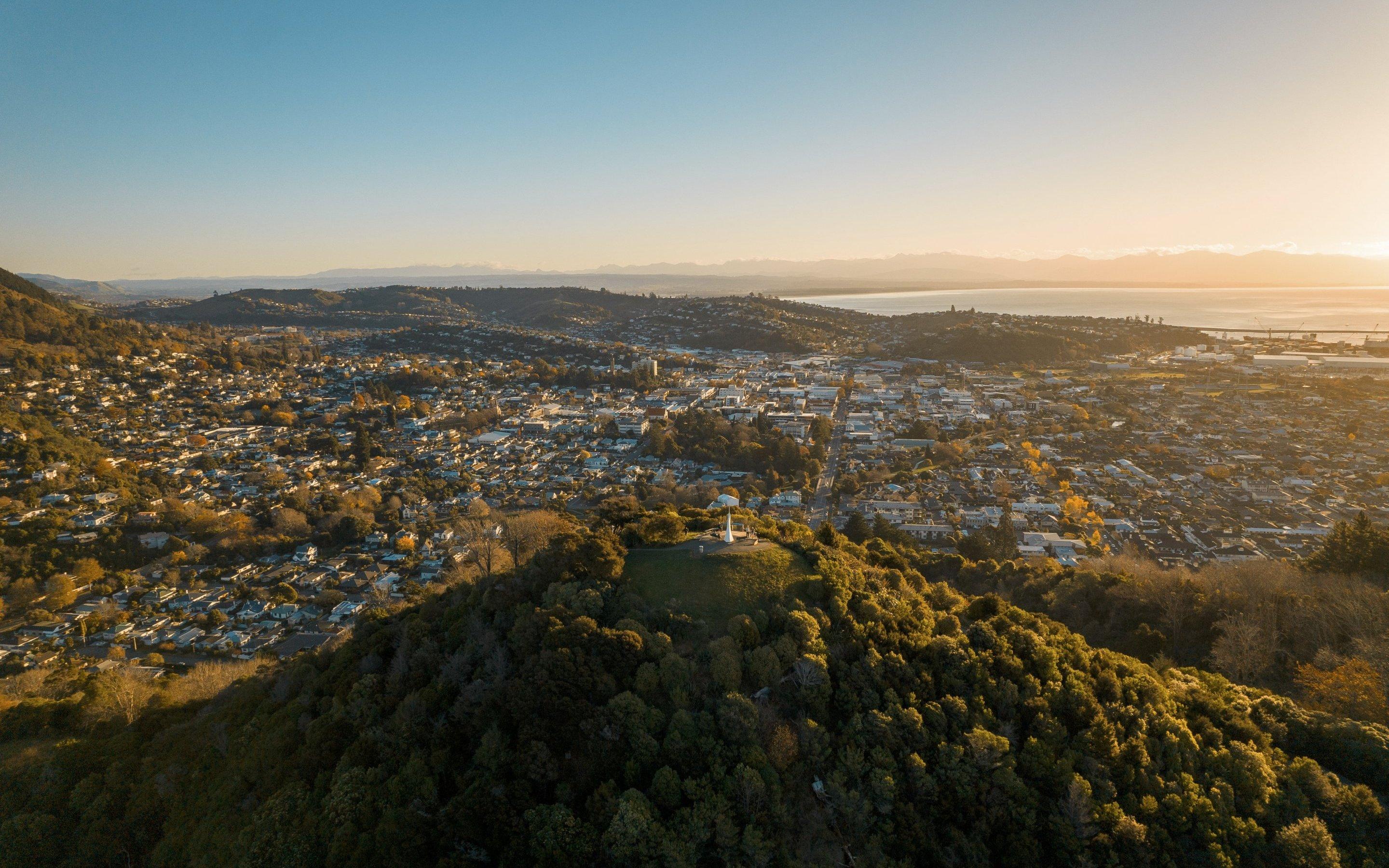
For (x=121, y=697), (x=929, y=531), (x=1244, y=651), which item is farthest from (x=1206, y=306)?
(x=121, y=697)

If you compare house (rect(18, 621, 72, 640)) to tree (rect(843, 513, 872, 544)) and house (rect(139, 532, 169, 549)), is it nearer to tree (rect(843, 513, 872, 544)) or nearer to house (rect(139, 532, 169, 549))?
house (rect(139, 532, 169, 549))

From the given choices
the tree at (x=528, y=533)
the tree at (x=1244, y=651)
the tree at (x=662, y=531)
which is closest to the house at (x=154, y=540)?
the tree at (x=528, y=533)

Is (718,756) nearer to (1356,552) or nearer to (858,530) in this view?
(858,530)

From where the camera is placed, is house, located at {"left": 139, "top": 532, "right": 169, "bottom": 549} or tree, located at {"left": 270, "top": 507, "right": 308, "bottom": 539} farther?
tree, located at {"left": 270, "top": 507, "right": 308, "bottom": 539}

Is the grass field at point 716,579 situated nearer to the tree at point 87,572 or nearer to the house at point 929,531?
the house at point 929,531

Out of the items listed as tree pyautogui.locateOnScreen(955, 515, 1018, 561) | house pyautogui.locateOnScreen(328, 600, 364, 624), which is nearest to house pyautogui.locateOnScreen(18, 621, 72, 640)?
house pyautogui.locateOnScreen(328, 600, 364, 624)
